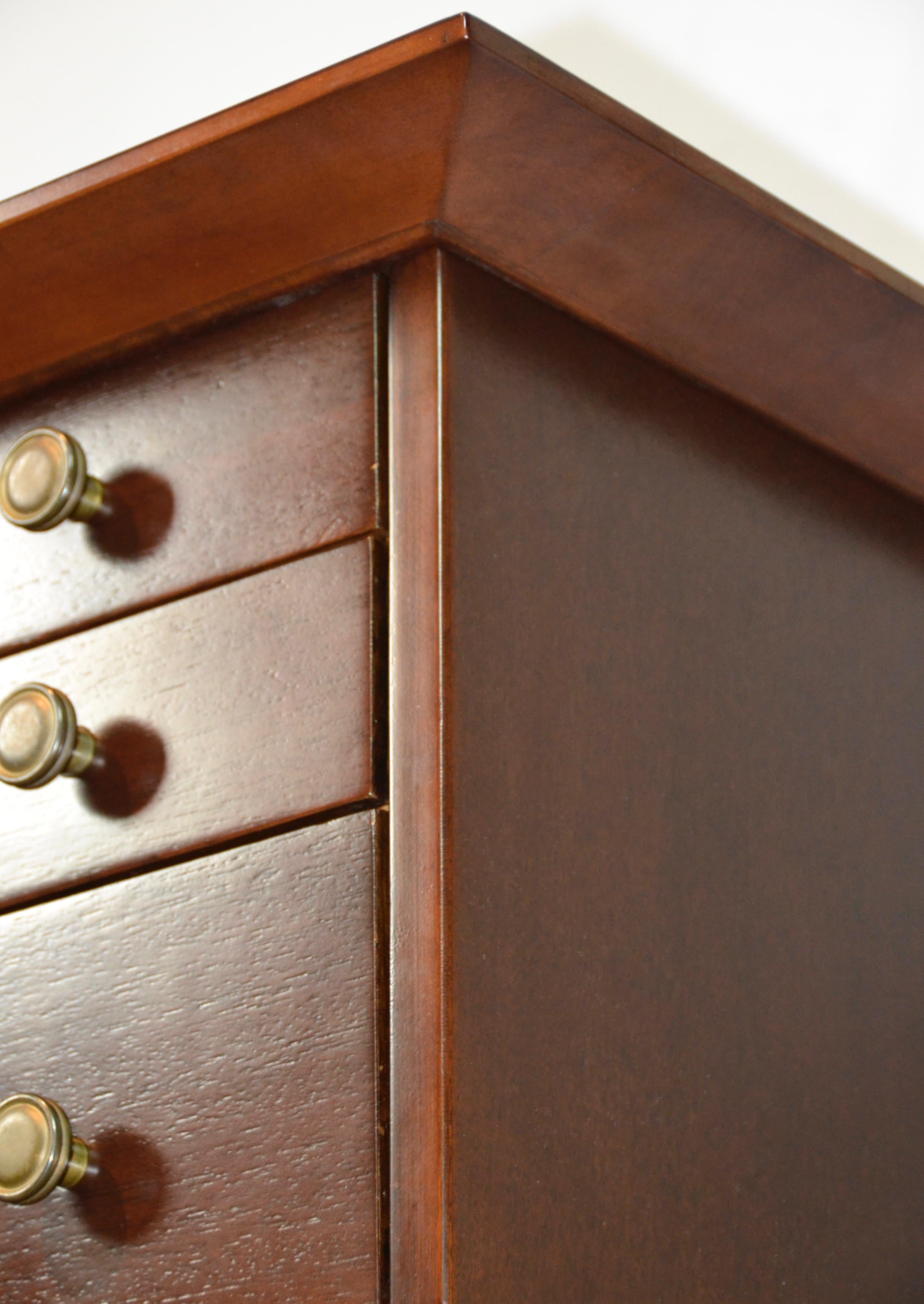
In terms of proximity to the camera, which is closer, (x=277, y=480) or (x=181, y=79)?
(x=277, y=480)

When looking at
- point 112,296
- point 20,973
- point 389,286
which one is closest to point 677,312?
point 389,286

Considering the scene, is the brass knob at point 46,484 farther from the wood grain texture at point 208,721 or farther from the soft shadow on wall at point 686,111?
the soft shadow on wall at point 686,111

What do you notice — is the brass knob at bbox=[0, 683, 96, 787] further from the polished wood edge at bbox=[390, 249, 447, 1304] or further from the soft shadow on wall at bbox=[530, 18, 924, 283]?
the soft shadow on wall at bbox=[530, 18, 924, 283]

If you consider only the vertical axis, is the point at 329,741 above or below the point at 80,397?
below

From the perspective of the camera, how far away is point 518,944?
19.9 inches

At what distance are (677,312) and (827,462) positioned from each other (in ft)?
0.50

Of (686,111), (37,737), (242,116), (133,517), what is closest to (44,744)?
(37,737)

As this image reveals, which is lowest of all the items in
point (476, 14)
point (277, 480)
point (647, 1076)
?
point (647, 1076)

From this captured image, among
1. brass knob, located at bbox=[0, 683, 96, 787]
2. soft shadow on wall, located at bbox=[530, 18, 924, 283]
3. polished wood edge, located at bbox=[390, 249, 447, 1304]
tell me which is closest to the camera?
polished wood edge, located at bbox=[390, 249, 447, 1304]

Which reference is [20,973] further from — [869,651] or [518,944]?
[869,651]

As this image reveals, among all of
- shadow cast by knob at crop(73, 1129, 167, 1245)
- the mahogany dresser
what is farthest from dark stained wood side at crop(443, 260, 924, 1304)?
shadow cast by knob at crop(73, 1129, 167, 1245)

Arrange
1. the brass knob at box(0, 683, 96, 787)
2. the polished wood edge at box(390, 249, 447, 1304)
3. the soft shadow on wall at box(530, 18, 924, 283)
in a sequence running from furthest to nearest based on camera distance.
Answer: the soft shadow on wall at box(530, 18, 924, 283), the brass knob at box(0, 683, 96, 787), the polished wood edge at box(390, 249, 447, 1304)

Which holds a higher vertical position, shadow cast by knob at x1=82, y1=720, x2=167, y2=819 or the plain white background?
the plain white background

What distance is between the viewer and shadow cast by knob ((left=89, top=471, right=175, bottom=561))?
610 mm
